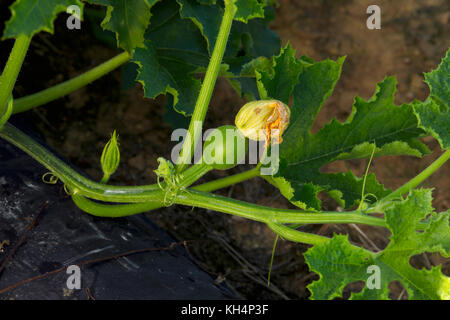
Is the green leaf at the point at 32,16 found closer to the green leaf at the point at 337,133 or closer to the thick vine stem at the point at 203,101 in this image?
the thick vine stem at the point at 203,101

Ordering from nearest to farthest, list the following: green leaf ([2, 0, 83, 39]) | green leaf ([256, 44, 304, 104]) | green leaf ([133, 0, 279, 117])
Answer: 1. green leaf ([2, 0, 83, 39])
2. green leaf ([256, 44, 304, 104])
3. green leaf ([133, 0, 279, 117])

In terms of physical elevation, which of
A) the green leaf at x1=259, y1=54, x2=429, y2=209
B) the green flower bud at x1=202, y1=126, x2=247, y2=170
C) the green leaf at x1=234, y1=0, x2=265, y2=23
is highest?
the green leaf at x1=234, y1=0, x2=265, y2=23

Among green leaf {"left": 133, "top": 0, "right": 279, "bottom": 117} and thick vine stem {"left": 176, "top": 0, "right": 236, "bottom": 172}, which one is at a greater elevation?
green leaf {"left": 133, "top": 0, "right": 279, "bottom": 117}

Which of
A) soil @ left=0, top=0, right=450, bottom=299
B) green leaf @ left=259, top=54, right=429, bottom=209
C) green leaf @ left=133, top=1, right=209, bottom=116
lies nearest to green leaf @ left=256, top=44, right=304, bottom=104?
green leaf @ left=259, top=54, right=429, bottom=209

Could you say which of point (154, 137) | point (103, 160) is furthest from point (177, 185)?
point (154, 137)

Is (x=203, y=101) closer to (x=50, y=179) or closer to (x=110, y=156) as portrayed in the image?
(x=110, y=156)

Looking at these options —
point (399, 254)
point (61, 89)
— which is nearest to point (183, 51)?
point (61, 89)

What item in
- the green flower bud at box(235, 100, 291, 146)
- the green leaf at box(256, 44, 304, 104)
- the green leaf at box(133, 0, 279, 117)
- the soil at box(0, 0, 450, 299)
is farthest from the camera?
the soil at box(0, 0, 450, 299)

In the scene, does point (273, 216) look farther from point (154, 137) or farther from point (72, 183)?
point (154, 137)

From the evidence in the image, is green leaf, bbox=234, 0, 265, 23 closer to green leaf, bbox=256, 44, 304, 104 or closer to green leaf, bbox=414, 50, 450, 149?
green leaf, bbox=256, 44, 304, 104
